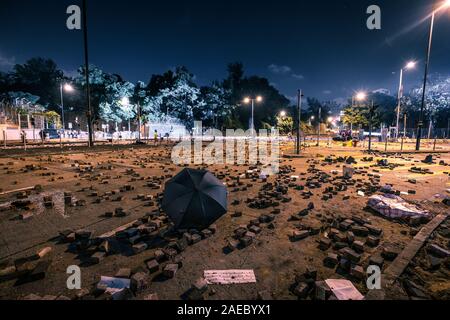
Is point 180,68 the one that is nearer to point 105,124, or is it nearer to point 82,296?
point 105,124

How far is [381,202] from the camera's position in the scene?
20.0 feet

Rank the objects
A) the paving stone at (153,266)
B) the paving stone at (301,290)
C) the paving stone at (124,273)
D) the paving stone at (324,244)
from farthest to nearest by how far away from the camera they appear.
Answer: the paving stone at (324,244) → the paving stone at (153,266) → the paving stone at (124,273) → the paving stone at (301,290)

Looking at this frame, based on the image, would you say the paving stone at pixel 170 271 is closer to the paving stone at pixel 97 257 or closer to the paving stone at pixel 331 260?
the paving stone at pixel 97 257

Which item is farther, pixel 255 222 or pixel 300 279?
pixel 255 222

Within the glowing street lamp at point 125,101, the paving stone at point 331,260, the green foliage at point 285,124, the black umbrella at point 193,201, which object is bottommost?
the paving stone at point 331,260

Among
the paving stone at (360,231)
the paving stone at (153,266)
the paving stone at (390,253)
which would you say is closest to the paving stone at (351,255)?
the paving stone at (390,253)

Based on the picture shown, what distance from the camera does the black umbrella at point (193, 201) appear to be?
448 centimetres

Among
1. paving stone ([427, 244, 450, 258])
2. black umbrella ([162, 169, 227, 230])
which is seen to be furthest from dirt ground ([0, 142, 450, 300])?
black umbrella ([162, 169, 227, 230])

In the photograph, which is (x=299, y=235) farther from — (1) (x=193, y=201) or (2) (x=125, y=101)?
(2) (x=125, y=101)

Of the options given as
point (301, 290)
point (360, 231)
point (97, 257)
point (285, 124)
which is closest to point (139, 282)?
point (97, 257)

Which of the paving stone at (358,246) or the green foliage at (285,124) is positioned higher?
the green foliage at (285,124)

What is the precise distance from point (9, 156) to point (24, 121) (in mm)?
28867

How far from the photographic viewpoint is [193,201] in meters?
4.50
